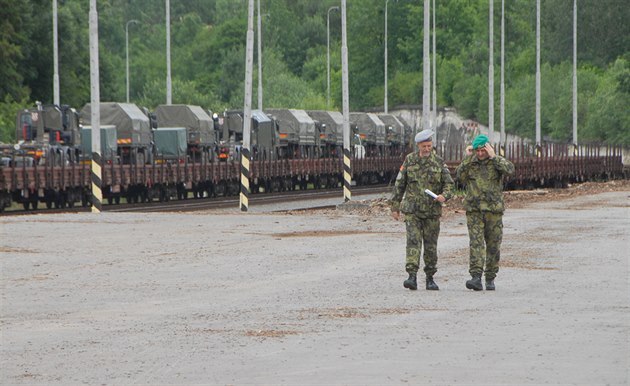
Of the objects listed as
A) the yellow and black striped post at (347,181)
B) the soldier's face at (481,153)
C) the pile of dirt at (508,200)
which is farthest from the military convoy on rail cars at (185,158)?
the soldier's face at (481,153)

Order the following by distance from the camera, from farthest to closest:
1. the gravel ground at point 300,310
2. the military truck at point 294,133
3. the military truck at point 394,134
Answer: the military truck at point 394,134, the military truck at point 294,133, the gravel ground at point 300,310

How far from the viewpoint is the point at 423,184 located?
17.7 meters

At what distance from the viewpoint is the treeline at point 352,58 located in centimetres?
9675

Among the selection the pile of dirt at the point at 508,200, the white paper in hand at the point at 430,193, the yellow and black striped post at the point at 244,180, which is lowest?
the pile of dirt at the point at 508,200

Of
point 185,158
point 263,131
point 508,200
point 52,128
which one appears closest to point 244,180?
point 508,200

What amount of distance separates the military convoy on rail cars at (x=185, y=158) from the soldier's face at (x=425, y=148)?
2845cm

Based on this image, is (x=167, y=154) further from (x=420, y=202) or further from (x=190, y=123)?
(x=420, y=202)

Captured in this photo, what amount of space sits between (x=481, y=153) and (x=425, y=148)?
0.60 m

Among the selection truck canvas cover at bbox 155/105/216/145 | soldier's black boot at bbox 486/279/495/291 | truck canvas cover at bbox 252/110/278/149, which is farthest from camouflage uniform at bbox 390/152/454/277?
truck canvas cover at bbox 252/110/278/149

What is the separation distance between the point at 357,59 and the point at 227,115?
77.5 meters

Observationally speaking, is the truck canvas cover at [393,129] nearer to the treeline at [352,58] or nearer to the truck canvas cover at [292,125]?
the treeline at [352,58]

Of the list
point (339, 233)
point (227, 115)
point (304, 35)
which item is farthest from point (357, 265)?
point (304, 35)

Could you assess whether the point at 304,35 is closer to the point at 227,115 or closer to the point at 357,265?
the point at 227,115

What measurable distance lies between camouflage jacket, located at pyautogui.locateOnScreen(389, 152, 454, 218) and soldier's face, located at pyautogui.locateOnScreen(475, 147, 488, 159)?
1.25 ft
